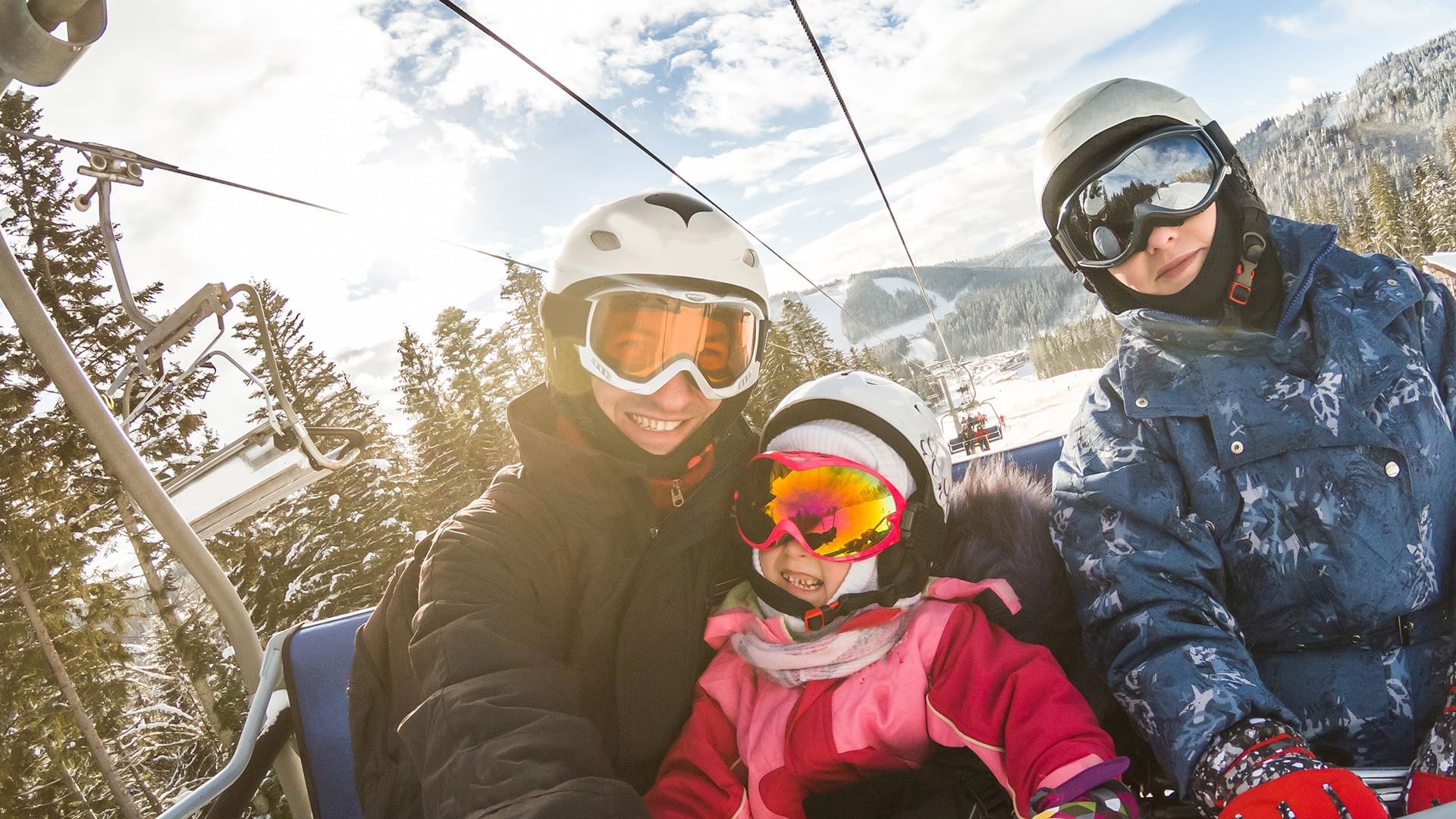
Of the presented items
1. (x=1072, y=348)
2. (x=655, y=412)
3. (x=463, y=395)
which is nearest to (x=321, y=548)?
(x=463, y=395)

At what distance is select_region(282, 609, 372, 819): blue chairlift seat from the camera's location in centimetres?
268

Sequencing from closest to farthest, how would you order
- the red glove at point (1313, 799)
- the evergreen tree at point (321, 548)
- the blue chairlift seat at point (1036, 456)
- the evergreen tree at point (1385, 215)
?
the red glove at point (1313, 799) → the blue chairlift seat at point (1036, 456) → the evergreen tree at point (321, 548) → the evergreen tree at point (1385, 215)

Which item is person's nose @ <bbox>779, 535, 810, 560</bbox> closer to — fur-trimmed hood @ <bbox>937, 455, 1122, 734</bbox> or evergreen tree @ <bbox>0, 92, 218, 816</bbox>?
fur-trimmed hood @ <bbox>937, 455, 1122, 734</bbox>

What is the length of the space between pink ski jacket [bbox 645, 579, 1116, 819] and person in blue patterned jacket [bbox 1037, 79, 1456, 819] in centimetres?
28

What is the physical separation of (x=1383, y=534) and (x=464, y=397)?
22.7 metres

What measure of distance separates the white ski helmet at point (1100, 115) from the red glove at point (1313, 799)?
4.92 ft

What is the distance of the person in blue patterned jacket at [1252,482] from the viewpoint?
1.69 metres

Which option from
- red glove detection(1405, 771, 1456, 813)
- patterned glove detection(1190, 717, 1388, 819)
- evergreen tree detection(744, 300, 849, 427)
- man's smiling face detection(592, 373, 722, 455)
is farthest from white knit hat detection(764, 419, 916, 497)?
evergreen tree detection(744, 300, 849, 427)

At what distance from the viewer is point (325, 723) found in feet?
8.82

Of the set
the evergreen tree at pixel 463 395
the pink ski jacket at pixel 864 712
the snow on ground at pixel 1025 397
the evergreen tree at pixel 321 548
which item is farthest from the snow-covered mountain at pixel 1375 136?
the pink ski jacket at pixel 864 712

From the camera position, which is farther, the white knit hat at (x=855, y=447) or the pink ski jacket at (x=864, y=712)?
the white knit hat at (x=855, y=447)

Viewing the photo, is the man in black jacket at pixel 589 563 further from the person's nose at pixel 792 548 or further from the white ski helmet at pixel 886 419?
the white ski helmet at pixel 886 419

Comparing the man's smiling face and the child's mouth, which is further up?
the man's smiling face

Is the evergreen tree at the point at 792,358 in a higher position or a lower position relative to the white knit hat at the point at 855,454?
lower
